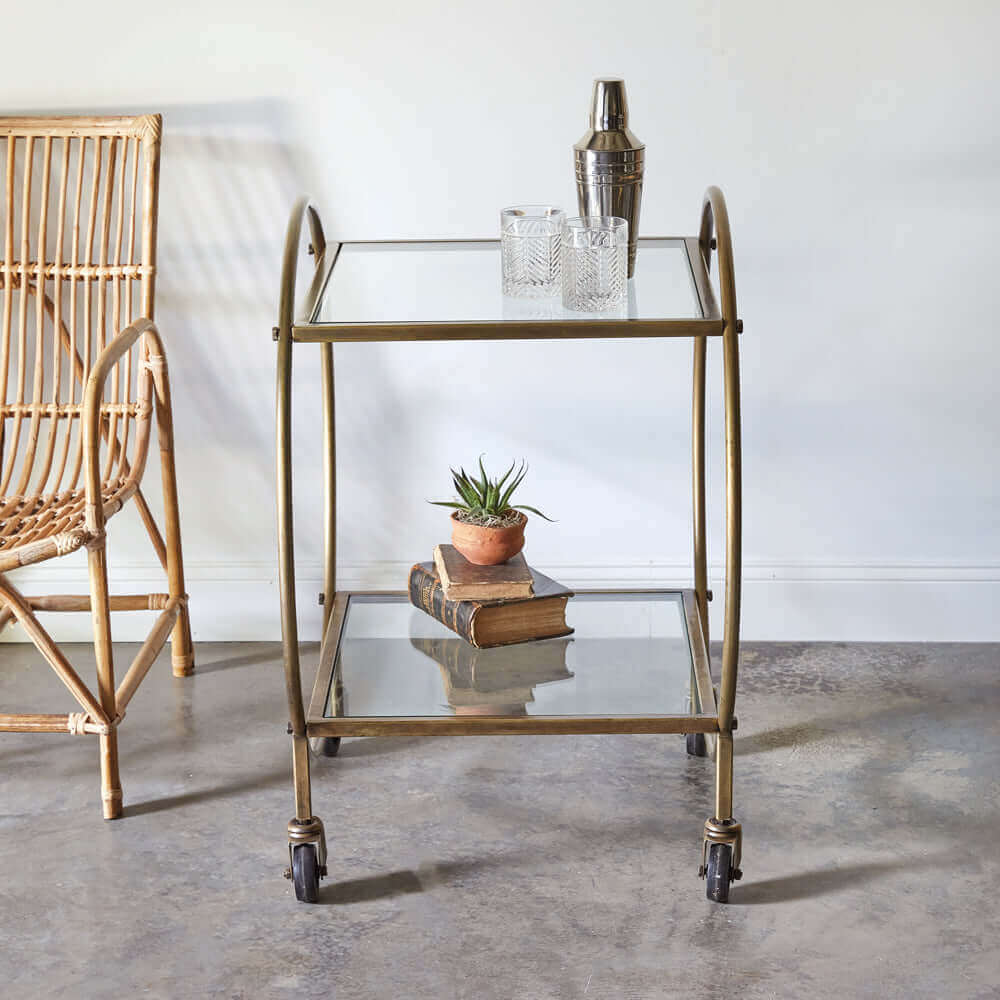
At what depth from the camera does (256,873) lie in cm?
205

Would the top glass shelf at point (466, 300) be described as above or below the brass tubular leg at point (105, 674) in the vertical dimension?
above

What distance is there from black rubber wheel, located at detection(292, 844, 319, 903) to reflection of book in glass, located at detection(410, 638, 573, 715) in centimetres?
31

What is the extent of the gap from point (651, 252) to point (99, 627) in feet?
3.63

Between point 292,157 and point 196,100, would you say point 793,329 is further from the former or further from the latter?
point 196,100

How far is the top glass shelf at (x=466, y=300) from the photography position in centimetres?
180

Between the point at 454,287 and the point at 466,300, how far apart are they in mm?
80

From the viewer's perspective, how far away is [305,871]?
6.44 feet

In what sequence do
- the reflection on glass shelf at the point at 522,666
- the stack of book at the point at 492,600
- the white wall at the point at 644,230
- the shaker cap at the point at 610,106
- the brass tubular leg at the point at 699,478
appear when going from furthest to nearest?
the white wall at the point at 644,230, the brass tubular leg at the point at 699,478, the stack of book at the point at 492,600, the reflection on glass shelf at the point at 522,666, the shaker cap at the point at 610,106

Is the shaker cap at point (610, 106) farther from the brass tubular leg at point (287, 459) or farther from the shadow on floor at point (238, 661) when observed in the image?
the shadow on floor at point (238, 661)

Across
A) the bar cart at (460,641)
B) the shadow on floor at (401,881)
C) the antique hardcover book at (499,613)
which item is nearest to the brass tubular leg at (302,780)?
the bar cart at (460,641)

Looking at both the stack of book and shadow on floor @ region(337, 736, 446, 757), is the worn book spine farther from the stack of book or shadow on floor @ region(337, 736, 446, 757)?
shadow on floor @ region(337, 736, 446, 757)

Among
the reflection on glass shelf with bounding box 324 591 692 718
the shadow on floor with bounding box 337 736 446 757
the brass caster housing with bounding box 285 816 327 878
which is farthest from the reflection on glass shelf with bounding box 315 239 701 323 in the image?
the shadow on floor with bounding box 337 736 446 757

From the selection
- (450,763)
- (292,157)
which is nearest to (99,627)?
(450,763)

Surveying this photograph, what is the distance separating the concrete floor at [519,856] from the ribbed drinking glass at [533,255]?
0.88m
